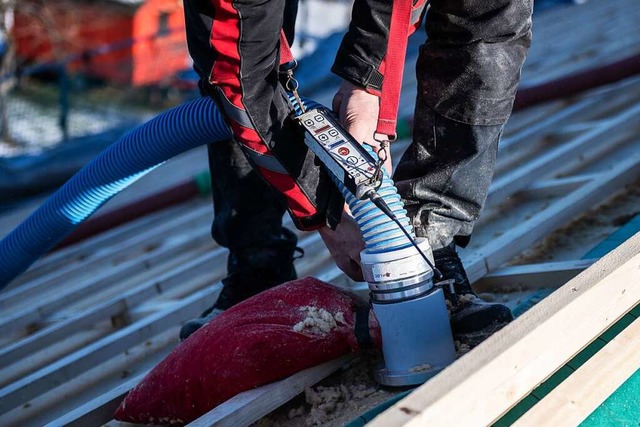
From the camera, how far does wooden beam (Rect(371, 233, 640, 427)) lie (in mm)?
1051

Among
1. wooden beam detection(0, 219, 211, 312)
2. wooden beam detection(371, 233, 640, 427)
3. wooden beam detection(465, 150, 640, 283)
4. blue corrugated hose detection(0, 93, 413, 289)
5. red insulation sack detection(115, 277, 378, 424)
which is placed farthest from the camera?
wooden beam detection(0, 219, 211, 312)

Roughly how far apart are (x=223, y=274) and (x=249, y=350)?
131cm

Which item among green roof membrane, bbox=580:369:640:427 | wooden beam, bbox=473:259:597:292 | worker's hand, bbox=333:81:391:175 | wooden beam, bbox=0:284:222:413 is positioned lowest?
green roof membrane, bbox=580:369:640:427

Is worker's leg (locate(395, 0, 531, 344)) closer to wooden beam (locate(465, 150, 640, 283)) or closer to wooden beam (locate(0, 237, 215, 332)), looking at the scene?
wooden beam (locate(465, 150, 640, 283))

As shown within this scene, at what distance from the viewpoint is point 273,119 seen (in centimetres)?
155

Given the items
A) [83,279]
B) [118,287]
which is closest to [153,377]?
[118,287]

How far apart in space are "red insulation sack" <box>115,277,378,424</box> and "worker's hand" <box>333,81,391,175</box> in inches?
12.5

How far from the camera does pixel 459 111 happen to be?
167 cm

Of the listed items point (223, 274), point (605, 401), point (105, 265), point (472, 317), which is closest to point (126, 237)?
point (105, 265)

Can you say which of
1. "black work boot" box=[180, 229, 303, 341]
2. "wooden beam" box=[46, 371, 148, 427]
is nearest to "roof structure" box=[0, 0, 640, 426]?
"wooden beam" box=[46, 371, 148, 427]

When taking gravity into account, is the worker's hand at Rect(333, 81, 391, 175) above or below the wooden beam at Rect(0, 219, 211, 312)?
above

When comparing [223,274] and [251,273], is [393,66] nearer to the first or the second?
[251,273]

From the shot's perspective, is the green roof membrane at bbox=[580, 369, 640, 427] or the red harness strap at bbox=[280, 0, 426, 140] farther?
the red harness strap at bbox=[280, 0, 426, 140]

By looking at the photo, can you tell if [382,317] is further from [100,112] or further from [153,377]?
[100,112]
